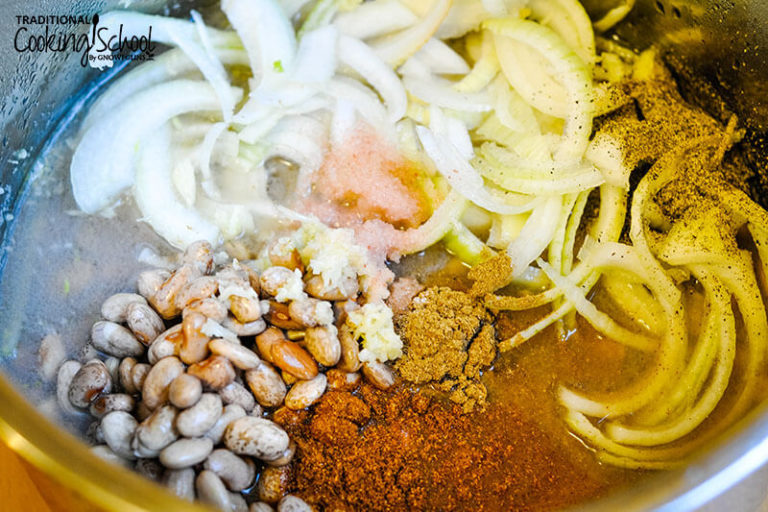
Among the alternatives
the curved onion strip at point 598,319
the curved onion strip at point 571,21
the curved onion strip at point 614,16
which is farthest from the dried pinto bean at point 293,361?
the curved onion strip at point 614,16

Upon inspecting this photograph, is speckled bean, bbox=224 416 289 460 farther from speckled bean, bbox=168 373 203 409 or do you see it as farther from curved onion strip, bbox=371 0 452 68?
curved onion strip, bbox=371 0 452 68

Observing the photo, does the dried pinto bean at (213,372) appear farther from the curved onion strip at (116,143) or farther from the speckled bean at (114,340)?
the curved onion strip at (116,143)

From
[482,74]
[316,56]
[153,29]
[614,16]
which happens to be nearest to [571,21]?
[614,16]

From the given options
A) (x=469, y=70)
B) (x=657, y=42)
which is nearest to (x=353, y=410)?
(x=469, y=70)

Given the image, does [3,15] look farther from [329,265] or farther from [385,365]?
[385,365]

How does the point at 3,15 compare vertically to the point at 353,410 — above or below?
above

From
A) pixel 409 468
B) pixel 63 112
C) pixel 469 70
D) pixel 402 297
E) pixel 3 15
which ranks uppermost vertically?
pixel 3 15
